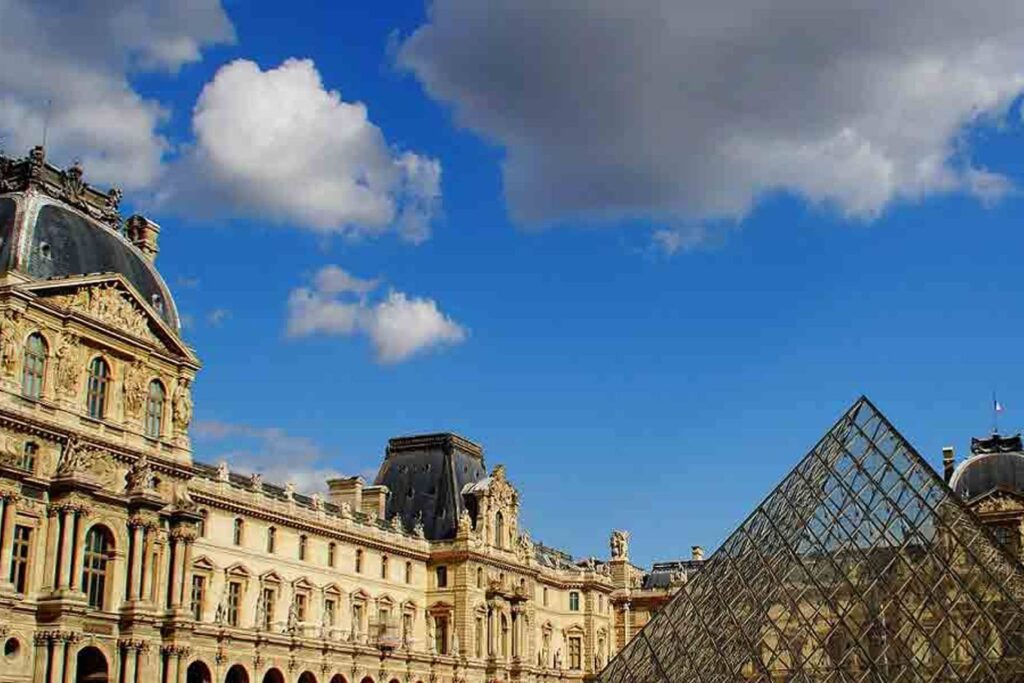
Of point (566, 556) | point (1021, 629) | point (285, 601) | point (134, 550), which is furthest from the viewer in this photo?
point (566, 556)

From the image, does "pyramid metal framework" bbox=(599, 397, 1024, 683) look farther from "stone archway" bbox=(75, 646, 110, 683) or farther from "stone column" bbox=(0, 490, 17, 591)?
"stone column" bbox=(0, 490, 17, 591)

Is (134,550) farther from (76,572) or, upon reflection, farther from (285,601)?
(285,601)

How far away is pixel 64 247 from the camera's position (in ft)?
131

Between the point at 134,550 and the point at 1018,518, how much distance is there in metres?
45.3

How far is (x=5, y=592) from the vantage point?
115ft

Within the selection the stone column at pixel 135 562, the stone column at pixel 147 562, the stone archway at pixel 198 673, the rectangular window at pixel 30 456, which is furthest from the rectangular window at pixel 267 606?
the rectangular window at pixel 30 456

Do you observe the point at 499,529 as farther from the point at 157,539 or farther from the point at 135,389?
the point at 135,389

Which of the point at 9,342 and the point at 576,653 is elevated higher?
the point at 9,342

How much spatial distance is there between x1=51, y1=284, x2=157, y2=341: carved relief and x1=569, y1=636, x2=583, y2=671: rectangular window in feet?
138

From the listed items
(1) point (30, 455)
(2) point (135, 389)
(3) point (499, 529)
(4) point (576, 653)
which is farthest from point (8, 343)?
(4) point (576, 653)

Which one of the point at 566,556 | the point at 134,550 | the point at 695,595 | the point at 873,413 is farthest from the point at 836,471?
the point at 566,556

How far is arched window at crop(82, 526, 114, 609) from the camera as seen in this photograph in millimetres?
38531

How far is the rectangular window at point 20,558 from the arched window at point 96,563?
1990mm

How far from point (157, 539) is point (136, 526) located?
138 cm
